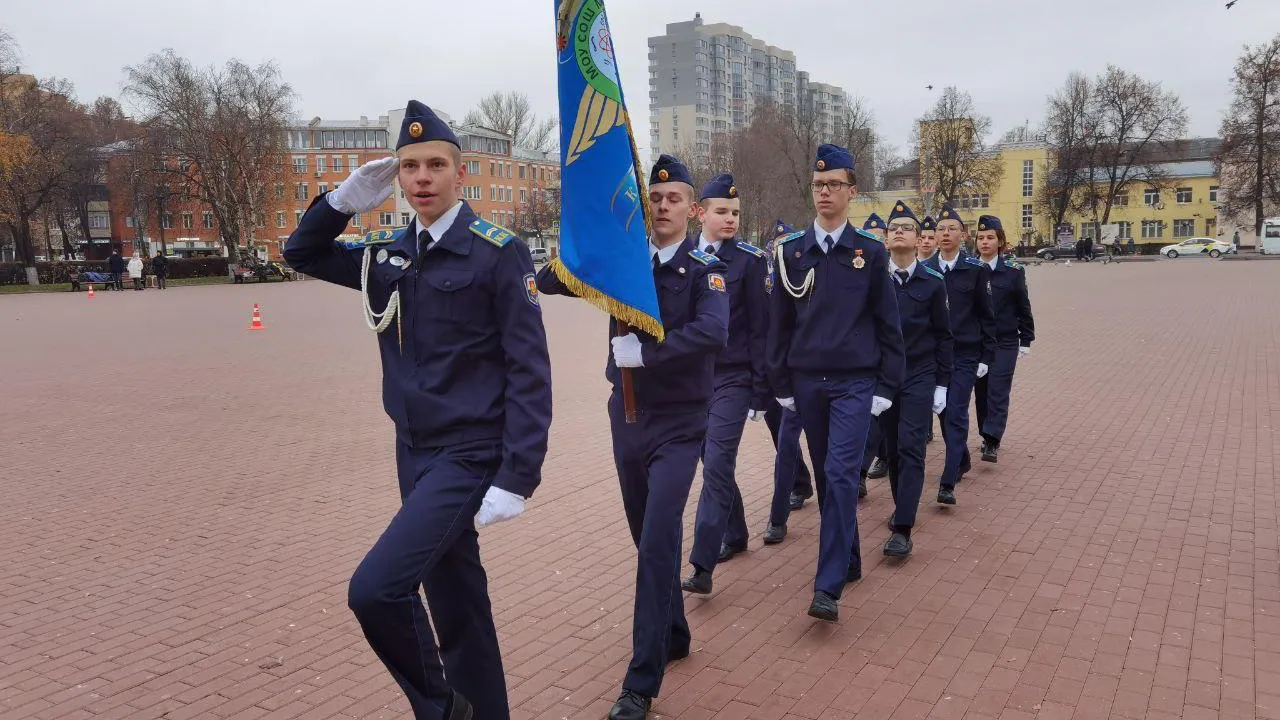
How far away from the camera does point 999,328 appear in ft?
27.0

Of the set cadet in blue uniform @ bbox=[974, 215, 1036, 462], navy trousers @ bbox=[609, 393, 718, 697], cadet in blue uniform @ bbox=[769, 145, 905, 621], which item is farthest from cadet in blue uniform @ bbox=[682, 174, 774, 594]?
cadet in blue uniform @ bbox=[974, 215, 1036, 462]

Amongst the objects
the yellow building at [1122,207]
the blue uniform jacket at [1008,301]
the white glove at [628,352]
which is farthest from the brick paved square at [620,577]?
the yellow building at [1122,207]

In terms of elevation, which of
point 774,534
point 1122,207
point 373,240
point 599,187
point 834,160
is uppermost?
point 1122,207

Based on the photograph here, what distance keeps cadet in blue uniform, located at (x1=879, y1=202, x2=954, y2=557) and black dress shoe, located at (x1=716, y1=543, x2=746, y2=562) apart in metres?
0.82

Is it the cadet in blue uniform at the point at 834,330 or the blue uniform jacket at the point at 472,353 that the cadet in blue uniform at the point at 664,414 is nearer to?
the blue uniform jacket at the point at 472,353

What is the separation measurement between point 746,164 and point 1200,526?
57.9m

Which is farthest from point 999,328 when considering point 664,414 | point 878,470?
point 664,414

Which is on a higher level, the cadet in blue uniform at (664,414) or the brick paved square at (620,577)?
the cadet in blue uniform at (664,414)

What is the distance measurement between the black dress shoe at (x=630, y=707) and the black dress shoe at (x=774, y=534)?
7.84 ft

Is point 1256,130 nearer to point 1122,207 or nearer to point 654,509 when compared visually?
point 1122,207

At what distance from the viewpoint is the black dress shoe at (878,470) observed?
25.7 feet

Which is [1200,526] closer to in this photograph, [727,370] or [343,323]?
[727,370]

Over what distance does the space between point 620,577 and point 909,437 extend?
1.86 m

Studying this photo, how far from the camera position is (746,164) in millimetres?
62406
